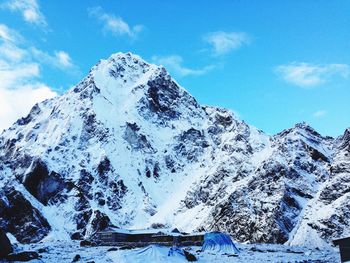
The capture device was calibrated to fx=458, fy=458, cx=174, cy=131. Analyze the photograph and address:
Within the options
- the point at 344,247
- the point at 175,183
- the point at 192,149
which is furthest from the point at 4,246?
the point at 192,149

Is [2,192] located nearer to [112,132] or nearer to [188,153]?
[112,132]

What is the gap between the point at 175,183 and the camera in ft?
598

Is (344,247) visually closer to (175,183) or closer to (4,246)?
(4,246)

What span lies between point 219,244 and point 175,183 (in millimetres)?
123715

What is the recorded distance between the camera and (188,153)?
196 m

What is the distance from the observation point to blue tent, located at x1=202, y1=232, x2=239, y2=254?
57406 millimetres

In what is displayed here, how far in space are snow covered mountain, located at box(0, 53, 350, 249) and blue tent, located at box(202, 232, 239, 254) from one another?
5056cm

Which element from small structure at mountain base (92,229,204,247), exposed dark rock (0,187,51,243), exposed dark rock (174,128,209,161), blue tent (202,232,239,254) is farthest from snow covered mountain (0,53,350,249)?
blue tent (202,232,239,254)

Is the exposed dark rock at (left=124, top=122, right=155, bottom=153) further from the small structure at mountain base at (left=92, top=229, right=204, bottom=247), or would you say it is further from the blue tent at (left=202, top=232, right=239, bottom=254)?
the blue tent at (left=202, top=232, right=239, bottom=254)

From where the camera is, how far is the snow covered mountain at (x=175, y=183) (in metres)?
126

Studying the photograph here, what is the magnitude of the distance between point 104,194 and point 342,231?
89.5 metres

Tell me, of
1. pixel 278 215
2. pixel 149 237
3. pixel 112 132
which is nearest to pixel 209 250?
pixel 149 237

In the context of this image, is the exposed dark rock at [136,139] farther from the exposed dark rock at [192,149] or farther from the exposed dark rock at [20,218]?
the exposed dark rock at [20,218]

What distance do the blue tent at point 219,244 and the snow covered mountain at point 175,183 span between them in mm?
50558
